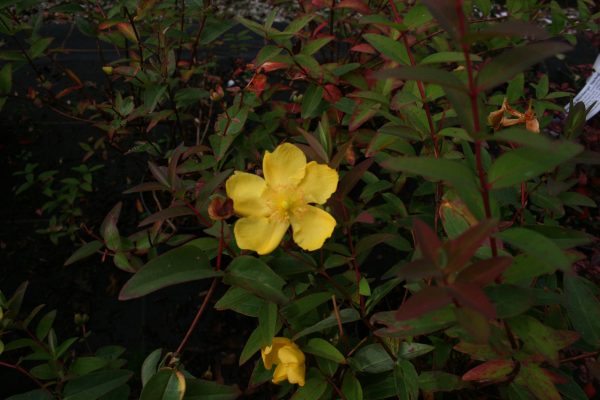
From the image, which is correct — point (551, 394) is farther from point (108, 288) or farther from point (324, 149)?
point (108, 288)

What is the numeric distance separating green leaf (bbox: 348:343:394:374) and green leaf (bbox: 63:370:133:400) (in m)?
0.39

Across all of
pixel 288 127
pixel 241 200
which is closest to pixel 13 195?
pixel 288 127

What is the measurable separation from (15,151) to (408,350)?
1806 millimetres

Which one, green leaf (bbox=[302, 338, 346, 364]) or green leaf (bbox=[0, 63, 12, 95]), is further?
green leaf (bbox=[0, 63, 12, 95])

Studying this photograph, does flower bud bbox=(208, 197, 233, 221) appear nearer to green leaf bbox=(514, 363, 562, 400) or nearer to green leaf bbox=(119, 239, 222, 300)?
green leaf bbox=(119, 239, 222, 300)

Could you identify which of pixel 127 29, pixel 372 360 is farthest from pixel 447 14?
pixel 127 29

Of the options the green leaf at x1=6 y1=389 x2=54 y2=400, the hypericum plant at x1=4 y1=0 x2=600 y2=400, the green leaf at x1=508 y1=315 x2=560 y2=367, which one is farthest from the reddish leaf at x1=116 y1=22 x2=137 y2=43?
the green leaf at x1=508 y1=315 x2=560 y2=367

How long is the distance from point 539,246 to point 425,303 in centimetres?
Result: 12

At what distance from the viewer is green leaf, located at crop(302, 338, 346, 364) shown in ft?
2.35

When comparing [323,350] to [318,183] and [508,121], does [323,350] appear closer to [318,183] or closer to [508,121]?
[318,183]

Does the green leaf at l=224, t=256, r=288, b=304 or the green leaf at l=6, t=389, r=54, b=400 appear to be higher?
the green leaf at l=224, t=256, r=288, b=304

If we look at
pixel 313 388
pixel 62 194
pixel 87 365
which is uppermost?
pixel 313 388

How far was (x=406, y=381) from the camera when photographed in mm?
714

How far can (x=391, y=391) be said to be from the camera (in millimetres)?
775
